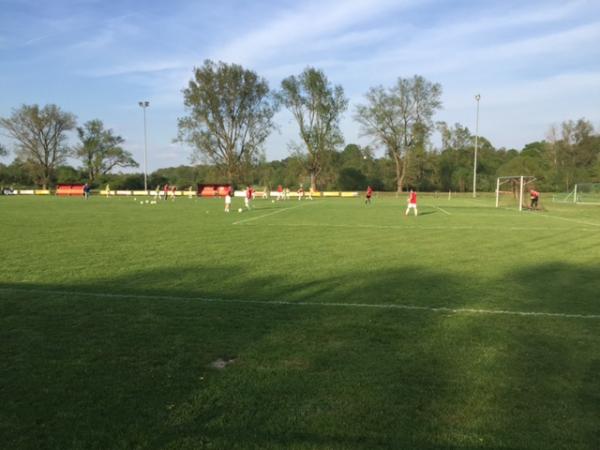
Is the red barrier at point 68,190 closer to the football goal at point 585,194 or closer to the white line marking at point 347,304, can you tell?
the football goal at point 585,194

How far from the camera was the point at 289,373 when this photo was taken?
13.9 feet

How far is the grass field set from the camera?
130 inches

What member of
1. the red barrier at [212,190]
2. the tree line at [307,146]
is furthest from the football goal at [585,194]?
the red barrier at [212,190]

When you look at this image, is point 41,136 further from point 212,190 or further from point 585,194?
point 585,194

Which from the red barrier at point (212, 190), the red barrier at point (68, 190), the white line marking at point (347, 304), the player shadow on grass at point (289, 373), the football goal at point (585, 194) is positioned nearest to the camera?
the player shadow on grass at point (289, 373)

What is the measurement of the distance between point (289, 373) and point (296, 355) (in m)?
0.44

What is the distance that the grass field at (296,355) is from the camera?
3309 mm

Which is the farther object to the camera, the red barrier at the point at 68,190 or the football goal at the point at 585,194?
the red barrier at the point at 68,190

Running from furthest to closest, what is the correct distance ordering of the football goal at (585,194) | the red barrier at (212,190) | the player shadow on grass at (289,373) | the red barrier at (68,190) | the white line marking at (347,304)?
the red barrier at (68,190), the red barrier at (212,190), the football goal at (585,194), the white line marking at (347,304), the player shadow on grass at (289,373)

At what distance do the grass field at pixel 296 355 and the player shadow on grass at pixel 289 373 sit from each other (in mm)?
19

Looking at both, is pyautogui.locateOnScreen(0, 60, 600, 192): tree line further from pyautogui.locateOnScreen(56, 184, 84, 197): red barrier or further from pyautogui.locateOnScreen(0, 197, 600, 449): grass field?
pyautogui.locateOnScreen(0, 197, 600, 449): grass field

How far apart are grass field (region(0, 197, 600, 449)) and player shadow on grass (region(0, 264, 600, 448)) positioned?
0.06 ft

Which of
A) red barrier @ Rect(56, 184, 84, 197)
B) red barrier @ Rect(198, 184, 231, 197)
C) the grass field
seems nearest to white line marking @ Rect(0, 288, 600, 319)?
the grass field

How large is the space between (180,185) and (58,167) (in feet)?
73.9
